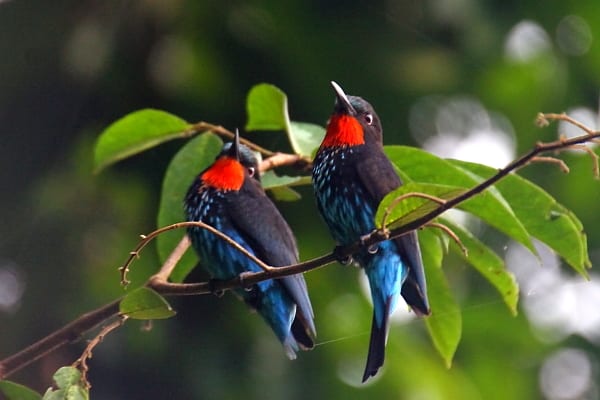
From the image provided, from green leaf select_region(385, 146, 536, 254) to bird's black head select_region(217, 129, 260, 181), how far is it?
48 centimetres

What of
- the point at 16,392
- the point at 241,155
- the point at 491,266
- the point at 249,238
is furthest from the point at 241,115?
the point at 16,392

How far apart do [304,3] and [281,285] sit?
1.94m

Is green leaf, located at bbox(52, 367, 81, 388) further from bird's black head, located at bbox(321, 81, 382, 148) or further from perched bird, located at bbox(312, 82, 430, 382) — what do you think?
bird's black head, located at bbox(321, 81, 382, 148)

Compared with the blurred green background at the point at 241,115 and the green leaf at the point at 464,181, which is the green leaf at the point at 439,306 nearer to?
the green leaf at the point at 464,181

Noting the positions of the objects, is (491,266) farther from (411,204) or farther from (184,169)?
(184,169)

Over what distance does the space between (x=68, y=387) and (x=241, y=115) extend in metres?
2.19

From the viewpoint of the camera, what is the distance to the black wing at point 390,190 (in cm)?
185

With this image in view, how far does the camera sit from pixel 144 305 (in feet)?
5.55

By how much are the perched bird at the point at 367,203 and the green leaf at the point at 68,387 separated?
0.46 meters

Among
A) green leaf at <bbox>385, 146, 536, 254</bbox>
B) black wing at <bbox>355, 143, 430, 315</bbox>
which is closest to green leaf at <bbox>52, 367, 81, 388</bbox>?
black wing at <bbox>355, 143, 430, 315</bbox>

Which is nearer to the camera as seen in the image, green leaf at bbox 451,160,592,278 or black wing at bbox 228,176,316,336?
green leaf at bbox 451,160,592,278

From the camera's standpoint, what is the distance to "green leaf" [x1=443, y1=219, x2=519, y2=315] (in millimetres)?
1963

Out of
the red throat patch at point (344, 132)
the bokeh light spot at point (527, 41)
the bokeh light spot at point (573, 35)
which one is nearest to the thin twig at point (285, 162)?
the red throat patch at point (344, 132)

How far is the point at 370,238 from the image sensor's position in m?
1.51
